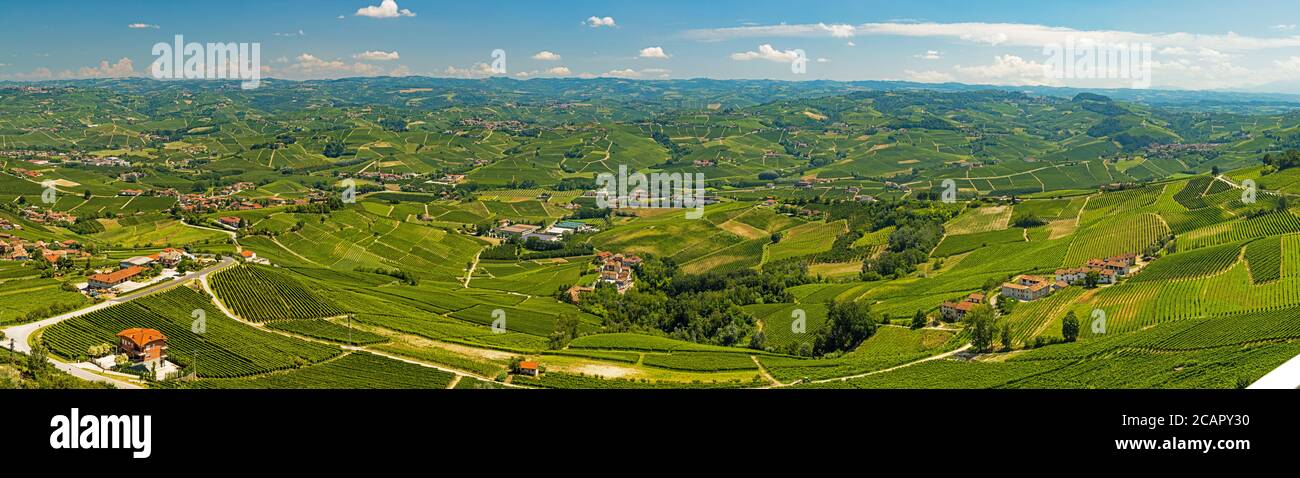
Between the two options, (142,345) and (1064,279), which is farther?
Answer: (1064,279)

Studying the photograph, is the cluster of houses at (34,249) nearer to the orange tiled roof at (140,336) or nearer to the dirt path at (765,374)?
the orange tiled roof at (140,336)

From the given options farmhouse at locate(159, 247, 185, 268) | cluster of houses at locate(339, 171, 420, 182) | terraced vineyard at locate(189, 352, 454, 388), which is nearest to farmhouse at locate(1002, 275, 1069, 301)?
terraced vineyard at locate(189, 352, 454, 388)

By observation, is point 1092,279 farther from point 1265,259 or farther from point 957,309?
point 957,309

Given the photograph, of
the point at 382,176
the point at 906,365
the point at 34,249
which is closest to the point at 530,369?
the point at 906,365

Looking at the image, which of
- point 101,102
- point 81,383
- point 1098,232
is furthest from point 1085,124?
point 101,102

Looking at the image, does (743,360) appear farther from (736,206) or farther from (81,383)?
(736,206)

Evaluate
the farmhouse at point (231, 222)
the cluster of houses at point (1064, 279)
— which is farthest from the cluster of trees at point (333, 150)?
the cluster of houses at point (1064, 279)

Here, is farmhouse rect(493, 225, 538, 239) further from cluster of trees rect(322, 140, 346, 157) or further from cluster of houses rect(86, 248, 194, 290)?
cluster of trees rect(322, 140, 346, 157)
